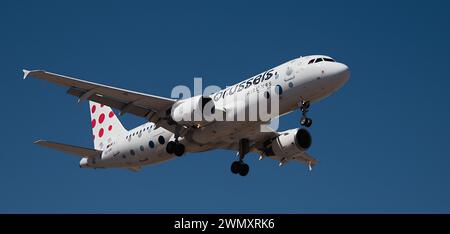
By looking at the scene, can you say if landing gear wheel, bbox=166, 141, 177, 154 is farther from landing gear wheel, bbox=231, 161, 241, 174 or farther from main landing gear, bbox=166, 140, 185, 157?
landing gear wheel, bbox=231, 161, 241, 174

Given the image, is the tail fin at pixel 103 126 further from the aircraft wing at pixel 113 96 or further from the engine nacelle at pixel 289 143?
the engine nacelle at pixel 289 143

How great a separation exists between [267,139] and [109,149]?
9767 mm

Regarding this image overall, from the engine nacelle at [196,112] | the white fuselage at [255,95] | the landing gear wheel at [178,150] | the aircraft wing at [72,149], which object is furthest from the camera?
the aircraft wing at [72,149]

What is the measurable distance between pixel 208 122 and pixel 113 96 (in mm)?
5359

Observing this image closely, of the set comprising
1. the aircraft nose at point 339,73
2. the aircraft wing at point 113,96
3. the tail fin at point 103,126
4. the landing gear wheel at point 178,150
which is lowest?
the landing gear wheel at point 178,150

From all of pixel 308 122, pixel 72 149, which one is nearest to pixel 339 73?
pixel 308 122

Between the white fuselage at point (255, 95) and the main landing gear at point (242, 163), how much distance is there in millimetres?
722

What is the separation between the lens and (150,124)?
2105 inches

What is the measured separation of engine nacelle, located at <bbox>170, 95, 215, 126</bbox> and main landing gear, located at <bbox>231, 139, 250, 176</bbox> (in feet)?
17.9

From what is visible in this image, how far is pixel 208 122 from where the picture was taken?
158ft

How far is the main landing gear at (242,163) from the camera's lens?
53.2 meters

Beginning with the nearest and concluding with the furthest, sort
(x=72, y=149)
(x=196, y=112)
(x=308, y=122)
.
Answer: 1. (x=308, y=122)
2. (x=196, y=112)
3. (x=72, y=149)

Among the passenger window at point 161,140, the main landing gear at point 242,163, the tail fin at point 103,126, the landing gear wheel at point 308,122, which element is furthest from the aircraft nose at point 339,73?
the tail fin at point 103,126

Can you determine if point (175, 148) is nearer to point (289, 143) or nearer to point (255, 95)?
point (255, 95)
